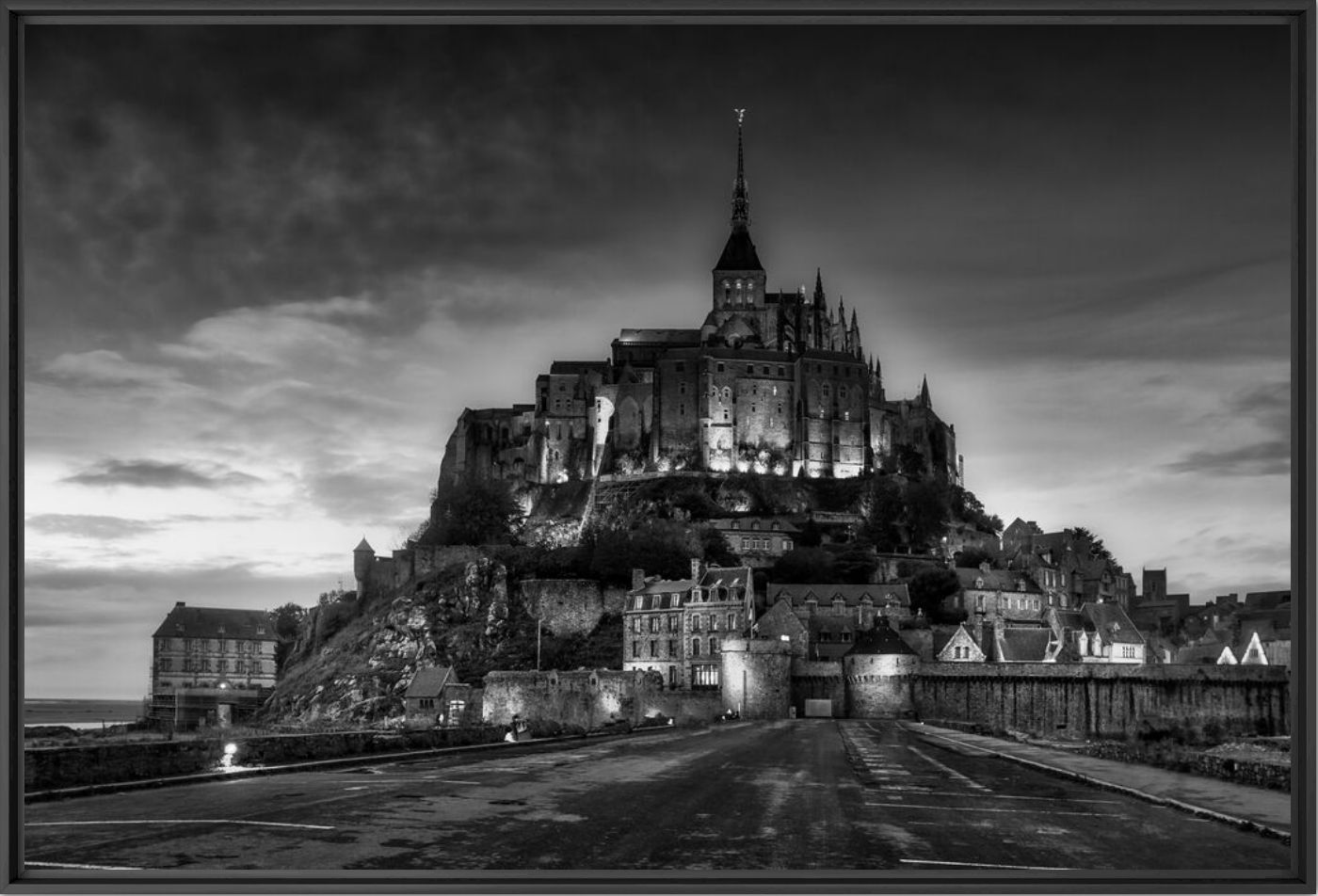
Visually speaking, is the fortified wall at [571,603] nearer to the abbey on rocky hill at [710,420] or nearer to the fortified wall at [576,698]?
the fortified wall at [576,698]

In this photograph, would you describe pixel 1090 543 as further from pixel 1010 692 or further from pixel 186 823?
pixel 186 823

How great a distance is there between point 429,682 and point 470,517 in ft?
85.9

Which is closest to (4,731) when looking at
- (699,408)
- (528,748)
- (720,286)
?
(528,748)

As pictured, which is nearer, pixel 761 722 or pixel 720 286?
pixel 761 722

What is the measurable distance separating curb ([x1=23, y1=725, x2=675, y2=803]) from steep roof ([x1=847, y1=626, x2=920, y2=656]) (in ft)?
81.8

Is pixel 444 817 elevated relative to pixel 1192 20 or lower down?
lower down

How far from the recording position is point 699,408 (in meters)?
80.6

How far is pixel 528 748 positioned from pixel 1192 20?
16.7 meters

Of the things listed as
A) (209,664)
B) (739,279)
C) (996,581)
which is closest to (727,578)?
(996,581)

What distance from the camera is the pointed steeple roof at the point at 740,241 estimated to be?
93.8 metres

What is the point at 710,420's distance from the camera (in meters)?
80.3

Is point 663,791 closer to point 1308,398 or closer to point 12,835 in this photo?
point 12,835

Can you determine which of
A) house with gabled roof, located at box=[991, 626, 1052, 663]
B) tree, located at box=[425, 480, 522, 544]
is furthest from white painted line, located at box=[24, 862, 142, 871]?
tree, located at box=[425, 480, 522, 544]

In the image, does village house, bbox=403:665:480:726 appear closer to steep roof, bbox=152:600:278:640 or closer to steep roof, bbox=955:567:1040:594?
steep roof, bbox=152:600:278:640
